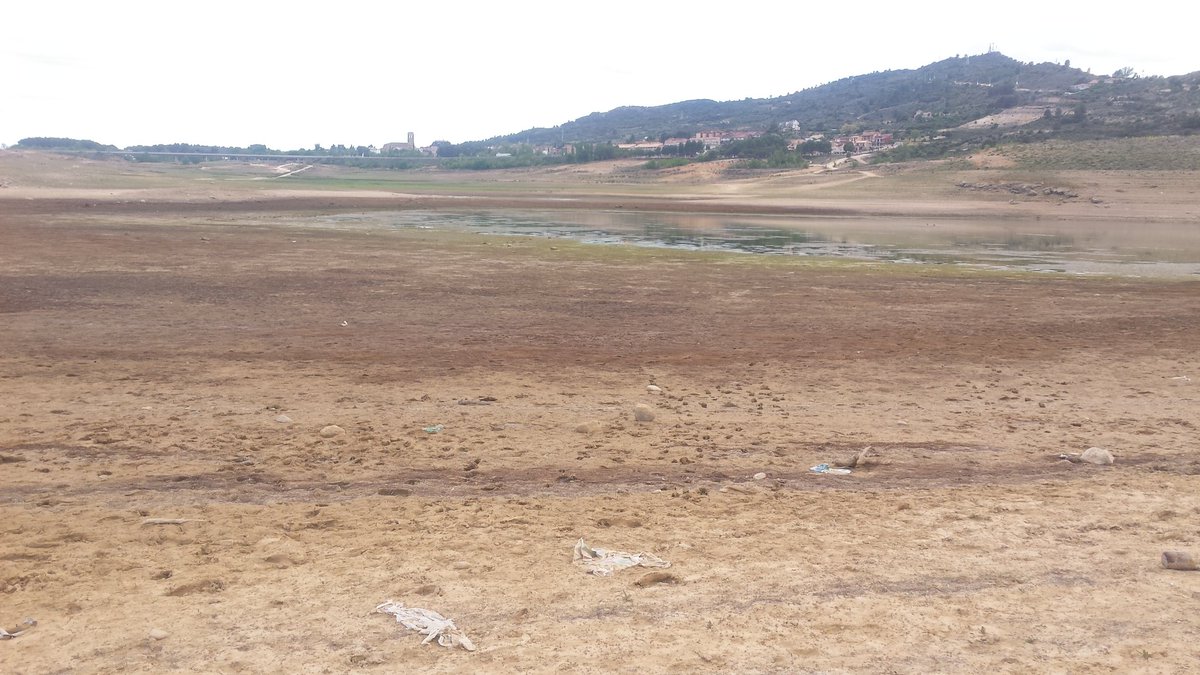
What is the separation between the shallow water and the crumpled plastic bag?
2426cm

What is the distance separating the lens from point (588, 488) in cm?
771

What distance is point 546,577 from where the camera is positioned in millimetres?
5855

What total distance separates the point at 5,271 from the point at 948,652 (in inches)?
907

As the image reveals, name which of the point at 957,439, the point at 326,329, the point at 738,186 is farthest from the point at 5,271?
the point at 738,186

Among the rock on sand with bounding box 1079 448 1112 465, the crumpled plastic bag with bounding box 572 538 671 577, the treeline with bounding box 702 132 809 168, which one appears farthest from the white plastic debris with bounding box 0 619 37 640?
the treeline with bounding box 702 132 809 168

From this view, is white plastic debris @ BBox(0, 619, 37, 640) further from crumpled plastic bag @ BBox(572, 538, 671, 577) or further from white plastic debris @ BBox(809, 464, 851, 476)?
white plastic debris @ BBox(809, 464, 851, 476)

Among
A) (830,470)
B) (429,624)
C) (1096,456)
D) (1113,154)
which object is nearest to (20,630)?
(429,624)

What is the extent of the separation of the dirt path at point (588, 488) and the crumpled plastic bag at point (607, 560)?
122 mm

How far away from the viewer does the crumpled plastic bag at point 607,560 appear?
236 inches

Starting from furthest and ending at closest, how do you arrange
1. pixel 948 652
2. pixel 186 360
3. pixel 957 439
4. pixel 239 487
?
pixel 186 360 < pixel 957 439 < pixel 239 487 < pixel 948 652

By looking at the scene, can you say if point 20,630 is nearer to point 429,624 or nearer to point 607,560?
point 429,624

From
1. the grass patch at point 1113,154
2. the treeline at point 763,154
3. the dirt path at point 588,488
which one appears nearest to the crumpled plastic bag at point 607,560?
the dirt path at point 588,488

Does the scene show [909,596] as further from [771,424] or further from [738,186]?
[738,186]

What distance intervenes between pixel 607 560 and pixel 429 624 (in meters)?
1.41
